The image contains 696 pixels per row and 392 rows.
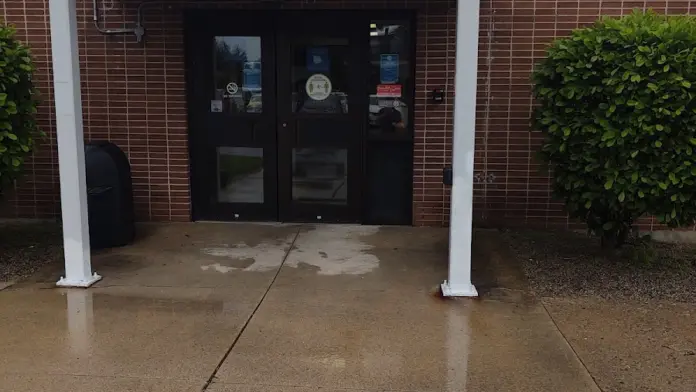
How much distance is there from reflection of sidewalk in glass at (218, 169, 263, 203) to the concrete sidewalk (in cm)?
125

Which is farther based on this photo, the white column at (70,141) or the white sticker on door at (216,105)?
the white sticker on door at (216,105)

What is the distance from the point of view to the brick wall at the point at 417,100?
698cm

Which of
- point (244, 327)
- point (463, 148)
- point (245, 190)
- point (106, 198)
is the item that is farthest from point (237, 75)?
point (244, 327)

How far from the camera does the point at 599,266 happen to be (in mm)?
5918

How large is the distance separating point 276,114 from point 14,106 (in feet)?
9.00

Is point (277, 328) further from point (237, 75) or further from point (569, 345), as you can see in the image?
point (237, 75)

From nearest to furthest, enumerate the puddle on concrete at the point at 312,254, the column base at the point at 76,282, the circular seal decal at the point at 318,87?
the column base at the point at 76,282 < the puddle on concrete at the point at 312,254 < the circular seal decal at the point at 318,87

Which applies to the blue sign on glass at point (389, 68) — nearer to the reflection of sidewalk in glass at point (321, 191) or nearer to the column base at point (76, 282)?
the reflection of sidewalk in glass at point (321, 191)

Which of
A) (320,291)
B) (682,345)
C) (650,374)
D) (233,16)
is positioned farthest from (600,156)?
(233,16)

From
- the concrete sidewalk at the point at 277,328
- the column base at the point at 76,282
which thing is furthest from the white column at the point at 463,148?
the column base at the point at 76,282

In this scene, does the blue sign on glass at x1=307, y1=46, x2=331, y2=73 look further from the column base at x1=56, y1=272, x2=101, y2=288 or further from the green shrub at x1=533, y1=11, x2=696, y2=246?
the column base at x1=56, y1=272, x2=101, y2=288

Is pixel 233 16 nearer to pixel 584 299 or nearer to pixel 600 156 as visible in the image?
pixel 600 156

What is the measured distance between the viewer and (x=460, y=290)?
205 inches

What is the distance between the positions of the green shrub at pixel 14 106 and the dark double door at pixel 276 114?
1943 mm
